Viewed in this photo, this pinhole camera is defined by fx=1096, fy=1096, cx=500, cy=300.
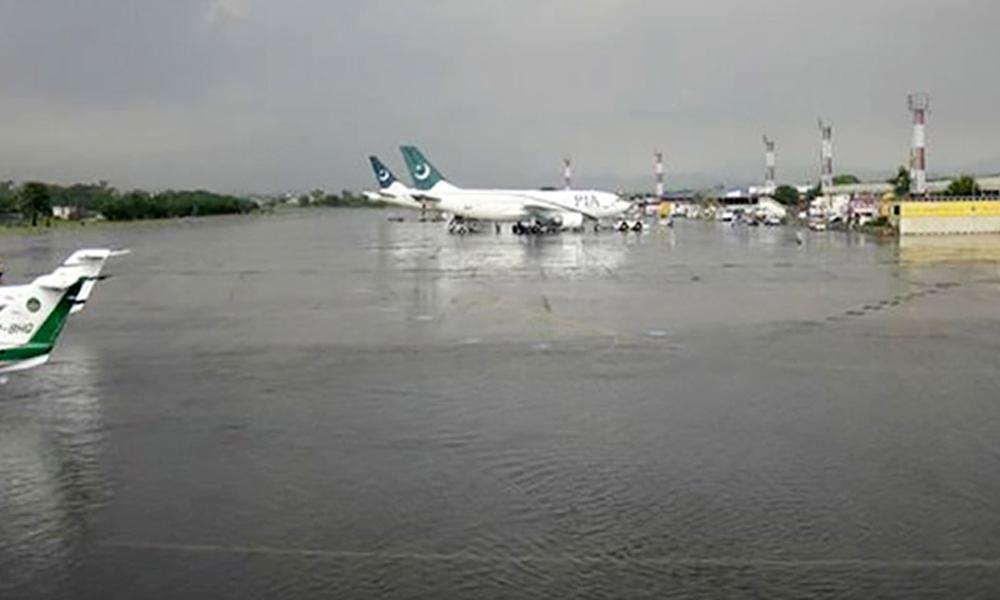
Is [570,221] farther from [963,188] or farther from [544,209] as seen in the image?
[963,188]

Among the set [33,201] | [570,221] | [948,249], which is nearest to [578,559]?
[948,249]

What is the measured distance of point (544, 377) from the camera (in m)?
18.2

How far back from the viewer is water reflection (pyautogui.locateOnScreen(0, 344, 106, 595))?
30.9ft

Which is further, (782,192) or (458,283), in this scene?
(782,192)

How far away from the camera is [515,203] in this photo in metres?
86.4

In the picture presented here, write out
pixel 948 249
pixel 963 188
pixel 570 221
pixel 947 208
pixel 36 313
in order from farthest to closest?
pixel 963 188 → pixel 570 221 → pixel 947 208 → pixel 948 249 → pixel 36 313

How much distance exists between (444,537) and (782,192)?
7702 inches

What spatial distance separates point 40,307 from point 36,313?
0.12 m

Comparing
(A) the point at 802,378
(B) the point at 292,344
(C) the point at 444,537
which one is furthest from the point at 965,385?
(B) the point at 292,344

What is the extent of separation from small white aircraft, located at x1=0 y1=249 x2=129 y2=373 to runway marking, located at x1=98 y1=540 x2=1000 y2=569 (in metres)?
7.03

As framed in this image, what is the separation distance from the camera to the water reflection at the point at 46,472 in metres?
9.43

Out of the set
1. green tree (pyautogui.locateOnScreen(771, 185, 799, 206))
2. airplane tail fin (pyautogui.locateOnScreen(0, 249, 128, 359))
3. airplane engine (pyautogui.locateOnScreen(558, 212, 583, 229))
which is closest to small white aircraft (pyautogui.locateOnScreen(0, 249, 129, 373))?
airplane tail fin (pyautogui.locateOnScreen(0, 249, 128, 359))

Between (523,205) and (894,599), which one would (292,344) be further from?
(523,205)

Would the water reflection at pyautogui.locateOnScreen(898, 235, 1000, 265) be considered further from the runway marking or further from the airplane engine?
the runway marking
